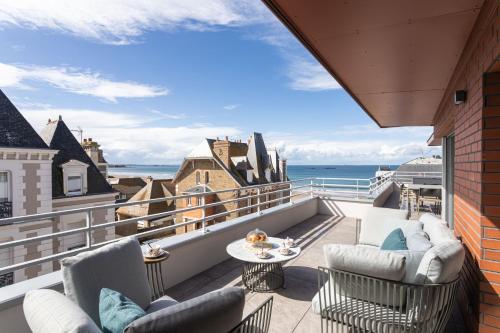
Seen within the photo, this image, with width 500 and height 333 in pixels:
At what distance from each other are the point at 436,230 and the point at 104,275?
2.99 metres

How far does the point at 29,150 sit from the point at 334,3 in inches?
436

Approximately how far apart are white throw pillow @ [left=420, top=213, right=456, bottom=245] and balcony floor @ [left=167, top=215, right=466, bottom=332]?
0.84m

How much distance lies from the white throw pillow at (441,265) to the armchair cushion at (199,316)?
1376 millimetres

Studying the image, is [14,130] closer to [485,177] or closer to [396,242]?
[396,242]

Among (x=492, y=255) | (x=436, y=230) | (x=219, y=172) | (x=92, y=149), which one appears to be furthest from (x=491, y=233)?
(x=219, y=172)

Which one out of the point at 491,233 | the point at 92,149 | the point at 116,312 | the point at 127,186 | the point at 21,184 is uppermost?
the point at 92,149

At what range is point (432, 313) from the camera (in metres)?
1.77

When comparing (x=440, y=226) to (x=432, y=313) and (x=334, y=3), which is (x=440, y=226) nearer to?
(x=432, y=313)

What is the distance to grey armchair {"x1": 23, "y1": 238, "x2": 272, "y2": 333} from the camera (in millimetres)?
1011

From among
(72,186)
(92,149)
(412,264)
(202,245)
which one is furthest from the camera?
(92,149)

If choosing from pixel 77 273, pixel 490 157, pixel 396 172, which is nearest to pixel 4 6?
pixel 77 273

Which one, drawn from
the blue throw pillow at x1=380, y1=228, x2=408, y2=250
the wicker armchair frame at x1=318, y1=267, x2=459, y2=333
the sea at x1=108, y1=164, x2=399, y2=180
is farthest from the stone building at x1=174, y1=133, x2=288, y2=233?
the sea at x1=108, y1=164, x2=399, y2=180

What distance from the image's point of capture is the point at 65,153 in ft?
36.2

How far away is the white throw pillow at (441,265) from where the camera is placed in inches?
69.2
